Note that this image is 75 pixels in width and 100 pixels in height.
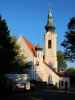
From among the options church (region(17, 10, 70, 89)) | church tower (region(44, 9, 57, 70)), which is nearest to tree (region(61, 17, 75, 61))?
church (region(17, 10, 70, 89))

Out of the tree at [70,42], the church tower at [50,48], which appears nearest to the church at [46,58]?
the church tower at [50,48]

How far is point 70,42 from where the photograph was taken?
118ft

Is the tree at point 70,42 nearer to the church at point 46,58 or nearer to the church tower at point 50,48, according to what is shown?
the church at point 46,58

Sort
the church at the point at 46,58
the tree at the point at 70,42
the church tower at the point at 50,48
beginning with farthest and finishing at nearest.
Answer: the church tower at the point at 50,48 → the church at the point at 46,58 → the tree at the point at 70,42

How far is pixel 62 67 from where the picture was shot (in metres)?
142

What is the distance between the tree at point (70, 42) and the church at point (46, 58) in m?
50.4

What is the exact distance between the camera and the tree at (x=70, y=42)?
112ft

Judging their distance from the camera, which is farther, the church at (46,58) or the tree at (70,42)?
the church at (46,58)

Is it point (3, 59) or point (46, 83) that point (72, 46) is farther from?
point (46, 83)

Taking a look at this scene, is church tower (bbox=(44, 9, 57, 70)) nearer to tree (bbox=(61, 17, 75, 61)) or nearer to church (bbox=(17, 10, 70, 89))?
church (bbox=(17, 10, 70, 89))

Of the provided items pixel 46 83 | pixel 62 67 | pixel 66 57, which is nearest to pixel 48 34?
pixel 46 83

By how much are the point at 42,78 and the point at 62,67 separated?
49015mm

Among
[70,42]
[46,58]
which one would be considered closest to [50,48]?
[46,58]

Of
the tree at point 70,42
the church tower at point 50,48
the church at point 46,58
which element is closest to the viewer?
the tree at point 70,42
